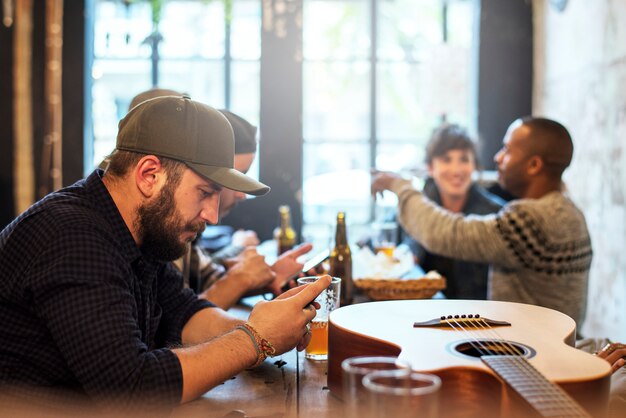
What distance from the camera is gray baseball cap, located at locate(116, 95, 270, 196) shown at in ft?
4.27

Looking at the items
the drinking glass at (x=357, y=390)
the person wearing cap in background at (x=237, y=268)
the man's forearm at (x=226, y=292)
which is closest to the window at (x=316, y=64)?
the person wearing cap in background at (x=237, y=268)

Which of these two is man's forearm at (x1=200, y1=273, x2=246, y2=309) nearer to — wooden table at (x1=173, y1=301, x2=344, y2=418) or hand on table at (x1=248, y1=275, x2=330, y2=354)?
wooden table at (x1=173, y1=301, x2=344, y2=418)

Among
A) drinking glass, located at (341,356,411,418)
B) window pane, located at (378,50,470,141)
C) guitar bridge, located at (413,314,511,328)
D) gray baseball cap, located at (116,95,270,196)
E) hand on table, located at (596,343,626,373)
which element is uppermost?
window pane, located at (378,50,470,141)

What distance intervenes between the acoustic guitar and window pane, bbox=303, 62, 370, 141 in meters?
3.88

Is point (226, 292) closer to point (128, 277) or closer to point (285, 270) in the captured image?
point (285, 270)

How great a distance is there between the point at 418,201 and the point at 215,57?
9.76 feet

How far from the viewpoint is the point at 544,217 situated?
2375 mm

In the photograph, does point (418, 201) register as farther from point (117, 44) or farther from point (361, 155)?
point (117, 44)

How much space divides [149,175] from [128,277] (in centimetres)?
19

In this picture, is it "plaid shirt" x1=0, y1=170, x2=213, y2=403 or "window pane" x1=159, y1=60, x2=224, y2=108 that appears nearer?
"plaid shirt" x1=0, y1=170, x2=213, y2=403

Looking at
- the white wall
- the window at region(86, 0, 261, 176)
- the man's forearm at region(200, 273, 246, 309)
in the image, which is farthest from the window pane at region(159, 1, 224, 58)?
the man's forearm at region(200, 273, 246, 309)

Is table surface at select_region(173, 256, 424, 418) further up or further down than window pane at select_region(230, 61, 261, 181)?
further down

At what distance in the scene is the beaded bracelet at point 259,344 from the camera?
4.10 feet

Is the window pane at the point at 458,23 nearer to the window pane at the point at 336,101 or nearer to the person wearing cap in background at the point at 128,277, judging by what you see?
the window pane at the point at 336,101
